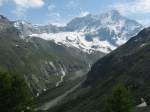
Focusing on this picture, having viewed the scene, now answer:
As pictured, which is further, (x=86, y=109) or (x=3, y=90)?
(x=86, y=109)

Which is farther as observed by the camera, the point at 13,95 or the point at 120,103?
the point at 120,103

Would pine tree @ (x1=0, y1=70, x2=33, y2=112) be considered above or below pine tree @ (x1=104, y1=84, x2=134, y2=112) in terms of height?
above

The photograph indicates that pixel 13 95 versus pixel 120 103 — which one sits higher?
pixel 13 95

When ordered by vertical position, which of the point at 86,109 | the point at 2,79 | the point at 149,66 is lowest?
the point at 86,109

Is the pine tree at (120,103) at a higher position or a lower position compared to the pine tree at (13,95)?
lower

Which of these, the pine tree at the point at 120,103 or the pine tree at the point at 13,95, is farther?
the pine tree at the point at 120,103

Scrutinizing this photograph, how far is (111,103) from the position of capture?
64562 millimetres

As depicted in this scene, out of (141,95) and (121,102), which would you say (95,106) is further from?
(121,102)

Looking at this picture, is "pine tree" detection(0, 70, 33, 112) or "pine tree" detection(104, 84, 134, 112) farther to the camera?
"pine tree" detection(104, 84, 134, 112)

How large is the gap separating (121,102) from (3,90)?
1972 cm

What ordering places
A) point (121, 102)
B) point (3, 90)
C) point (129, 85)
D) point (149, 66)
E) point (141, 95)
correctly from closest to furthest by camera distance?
point (3, 90) < point (121, 102) < point (141, 95) < point (129, 85) < point (149, 66)

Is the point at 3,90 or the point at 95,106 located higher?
the point at 3,90

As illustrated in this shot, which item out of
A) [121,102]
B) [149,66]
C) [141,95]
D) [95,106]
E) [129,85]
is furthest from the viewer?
[149,66]

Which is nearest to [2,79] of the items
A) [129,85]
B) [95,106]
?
[95,106]
